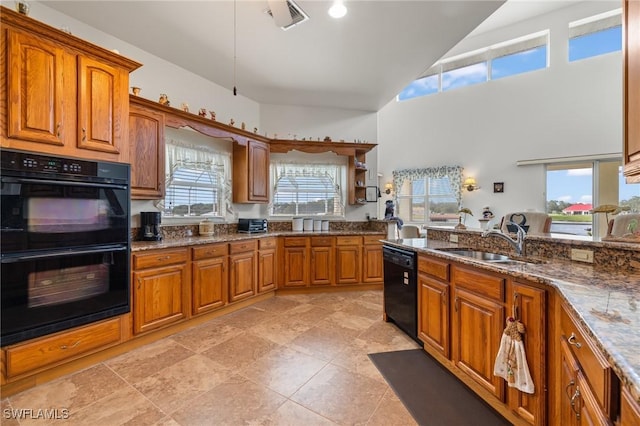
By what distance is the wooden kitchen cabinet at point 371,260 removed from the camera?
14.0 feet

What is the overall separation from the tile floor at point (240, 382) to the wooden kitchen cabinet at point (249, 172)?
5.87ft

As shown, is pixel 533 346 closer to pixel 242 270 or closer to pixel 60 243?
pixel 242 270

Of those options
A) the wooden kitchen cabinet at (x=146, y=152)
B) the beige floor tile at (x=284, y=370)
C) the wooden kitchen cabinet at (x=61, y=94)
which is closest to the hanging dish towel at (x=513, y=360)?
the beige floor tile at (x=284, y=370)

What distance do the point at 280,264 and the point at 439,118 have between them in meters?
6.09

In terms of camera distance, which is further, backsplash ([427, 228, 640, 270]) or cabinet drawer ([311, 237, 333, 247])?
cabinet drawer ([311, 237, 333, 247])

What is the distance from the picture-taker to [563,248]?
187 centimetres

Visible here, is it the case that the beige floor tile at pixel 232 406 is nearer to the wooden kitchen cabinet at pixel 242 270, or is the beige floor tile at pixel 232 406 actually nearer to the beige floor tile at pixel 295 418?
the beige floor tile at pixel 295 418

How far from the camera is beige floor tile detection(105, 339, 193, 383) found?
2146mm

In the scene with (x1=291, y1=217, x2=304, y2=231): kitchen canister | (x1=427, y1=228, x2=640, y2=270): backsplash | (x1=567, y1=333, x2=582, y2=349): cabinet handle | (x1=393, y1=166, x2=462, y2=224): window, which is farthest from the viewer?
(x1=393, y1=166, x2=462, y2=224): window

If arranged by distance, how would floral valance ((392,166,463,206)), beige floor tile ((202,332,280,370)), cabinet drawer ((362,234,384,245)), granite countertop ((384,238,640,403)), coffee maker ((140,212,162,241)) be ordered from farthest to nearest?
floral valance ((392,166,463,206)) → cabinet drawer ((362,234,384,245)) → coffee maker ((140,212,162,241)) → beige floor tile ((202,332,280,370)) → granite countertop ((384,238,640,403))

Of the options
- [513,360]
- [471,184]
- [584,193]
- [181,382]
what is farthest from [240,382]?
[584,193]

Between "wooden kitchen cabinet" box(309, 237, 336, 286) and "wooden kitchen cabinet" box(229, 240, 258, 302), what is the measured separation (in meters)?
0.85

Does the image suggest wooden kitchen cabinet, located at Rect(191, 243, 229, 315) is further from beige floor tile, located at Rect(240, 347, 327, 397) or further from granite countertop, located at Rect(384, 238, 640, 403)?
granite countertop, located at Rect(384, 238, 640, 403)

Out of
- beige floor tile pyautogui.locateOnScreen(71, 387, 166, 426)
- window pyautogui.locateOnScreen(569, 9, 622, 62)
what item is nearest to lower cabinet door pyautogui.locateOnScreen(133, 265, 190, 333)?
beige floor tile pyautogui.locateOnScreen(71, 387, 166, 426)
